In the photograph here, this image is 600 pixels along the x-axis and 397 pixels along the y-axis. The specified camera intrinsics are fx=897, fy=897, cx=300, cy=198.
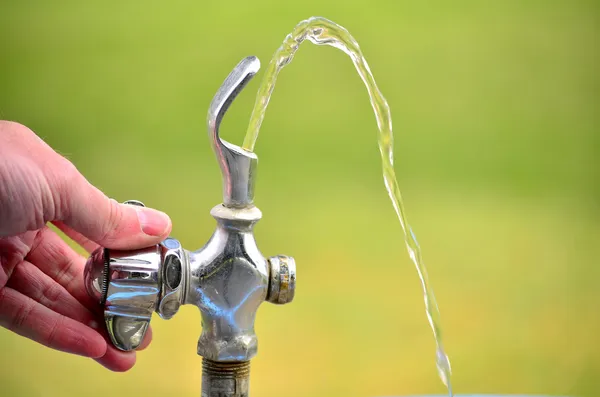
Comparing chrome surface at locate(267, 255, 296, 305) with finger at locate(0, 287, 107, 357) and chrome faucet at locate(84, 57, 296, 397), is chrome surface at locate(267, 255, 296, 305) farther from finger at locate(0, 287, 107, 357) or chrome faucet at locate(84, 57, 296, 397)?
finger at locate(0, 287, 107, 357)

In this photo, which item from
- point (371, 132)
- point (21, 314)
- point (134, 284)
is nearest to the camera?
point (134, 284)

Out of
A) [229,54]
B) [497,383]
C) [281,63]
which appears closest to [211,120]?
[281,63]

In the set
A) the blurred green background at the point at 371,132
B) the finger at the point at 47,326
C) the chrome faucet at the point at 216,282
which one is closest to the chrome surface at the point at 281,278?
the chrome faucet at the point at 216,282

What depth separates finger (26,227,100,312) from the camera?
60 centimetres

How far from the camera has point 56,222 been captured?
0.53 m

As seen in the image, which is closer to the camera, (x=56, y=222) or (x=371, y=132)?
(x=56, y=222)

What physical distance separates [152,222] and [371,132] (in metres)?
1.09

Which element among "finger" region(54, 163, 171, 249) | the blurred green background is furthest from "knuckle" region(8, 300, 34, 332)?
the blurred green background

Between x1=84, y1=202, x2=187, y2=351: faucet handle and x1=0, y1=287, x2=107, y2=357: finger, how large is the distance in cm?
6

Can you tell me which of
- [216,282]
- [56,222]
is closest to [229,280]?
[216,282]

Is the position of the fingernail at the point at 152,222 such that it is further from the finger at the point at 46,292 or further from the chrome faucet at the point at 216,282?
the finger at the point at 46,292

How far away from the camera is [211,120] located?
45cm

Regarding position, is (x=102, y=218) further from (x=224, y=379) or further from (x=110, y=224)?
(x=224, y=379)

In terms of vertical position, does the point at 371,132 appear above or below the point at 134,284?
above
